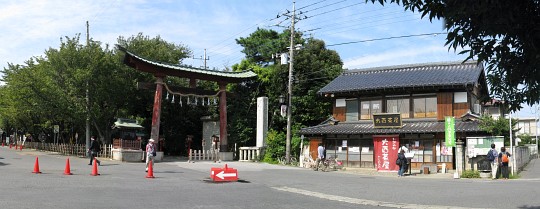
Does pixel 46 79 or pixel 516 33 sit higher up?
pixel 46 79

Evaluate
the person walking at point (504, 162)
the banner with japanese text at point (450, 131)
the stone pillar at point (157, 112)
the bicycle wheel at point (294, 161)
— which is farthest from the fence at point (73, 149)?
the person walking at point (504, 162)

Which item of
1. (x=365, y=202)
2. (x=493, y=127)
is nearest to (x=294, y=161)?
(x=493, y=127)

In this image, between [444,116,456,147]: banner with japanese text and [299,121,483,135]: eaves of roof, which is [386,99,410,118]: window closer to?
[299,121,483,135]: eaves of roof

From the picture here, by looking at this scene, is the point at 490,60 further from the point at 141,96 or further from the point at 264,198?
the point at 141,96

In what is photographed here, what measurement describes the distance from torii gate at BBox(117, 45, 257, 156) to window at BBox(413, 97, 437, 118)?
40.7 feet

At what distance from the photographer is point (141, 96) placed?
37.6 metres

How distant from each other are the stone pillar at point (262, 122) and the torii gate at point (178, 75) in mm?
2326

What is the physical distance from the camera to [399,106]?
3180 centimetres

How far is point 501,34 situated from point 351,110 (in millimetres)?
28453

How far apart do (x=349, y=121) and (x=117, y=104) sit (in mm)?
17893

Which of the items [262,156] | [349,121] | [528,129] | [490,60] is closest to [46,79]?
[262,156]

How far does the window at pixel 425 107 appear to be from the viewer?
100.0 ft

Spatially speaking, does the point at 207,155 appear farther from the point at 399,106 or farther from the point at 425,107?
the point at 425,107

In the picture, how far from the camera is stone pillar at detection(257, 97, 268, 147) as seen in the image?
1387 inches
